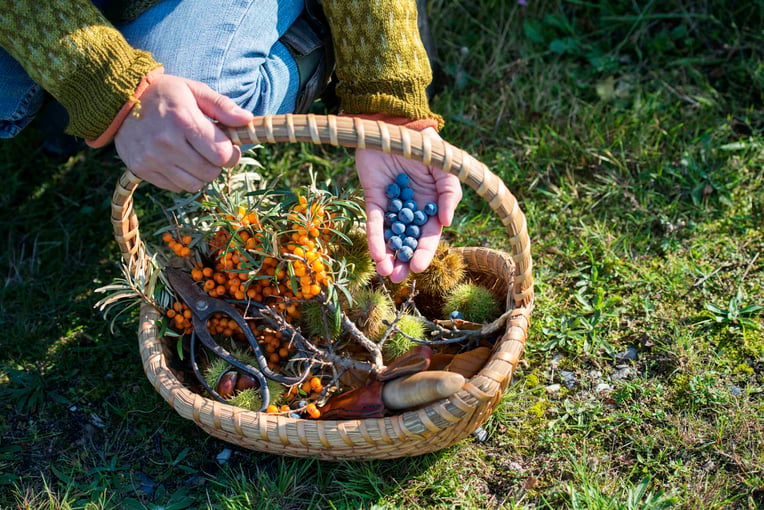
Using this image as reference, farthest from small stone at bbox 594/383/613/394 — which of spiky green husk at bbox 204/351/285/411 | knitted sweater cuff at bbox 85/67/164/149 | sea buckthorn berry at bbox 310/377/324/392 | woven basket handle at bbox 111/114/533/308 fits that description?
knitted sweater cuff at bbox 85/67/164/149

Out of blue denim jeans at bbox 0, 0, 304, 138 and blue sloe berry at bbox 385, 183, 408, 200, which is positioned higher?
blue denim jeans at bbox 0, 0, 304, 138

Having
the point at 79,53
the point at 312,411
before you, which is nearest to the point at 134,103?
the point at 79,53

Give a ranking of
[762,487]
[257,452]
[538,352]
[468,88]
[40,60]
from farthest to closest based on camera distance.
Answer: [468,88], [538,352], [257,452], [762,487], [40,60]

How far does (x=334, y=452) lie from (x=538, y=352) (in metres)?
0.80

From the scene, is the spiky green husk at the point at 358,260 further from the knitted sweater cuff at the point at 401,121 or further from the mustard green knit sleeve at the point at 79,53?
the mustard green knit sleeve at the point at 79,53

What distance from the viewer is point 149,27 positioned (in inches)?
78.0

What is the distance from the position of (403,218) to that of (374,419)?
0.56 meters

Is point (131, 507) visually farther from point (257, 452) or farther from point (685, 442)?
point (685, 442)

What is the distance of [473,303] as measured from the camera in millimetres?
2049

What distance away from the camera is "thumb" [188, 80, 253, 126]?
1.66 meters

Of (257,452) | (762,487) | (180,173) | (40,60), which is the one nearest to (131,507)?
(257,452)

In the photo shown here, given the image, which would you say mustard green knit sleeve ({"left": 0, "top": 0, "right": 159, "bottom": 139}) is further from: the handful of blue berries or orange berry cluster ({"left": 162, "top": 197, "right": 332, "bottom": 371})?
the handful of blue berries

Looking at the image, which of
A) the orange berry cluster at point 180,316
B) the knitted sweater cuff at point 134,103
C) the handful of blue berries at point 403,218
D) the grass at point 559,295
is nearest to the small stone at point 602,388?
the grass at point 559,295

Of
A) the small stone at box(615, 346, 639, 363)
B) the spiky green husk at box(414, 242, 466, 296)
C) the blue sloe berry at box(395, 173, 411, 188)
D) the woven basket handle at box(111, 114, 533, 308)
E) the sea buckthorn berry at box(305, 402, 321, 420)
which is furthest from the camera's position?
the small stone at box(615, 346, 639, 363)
